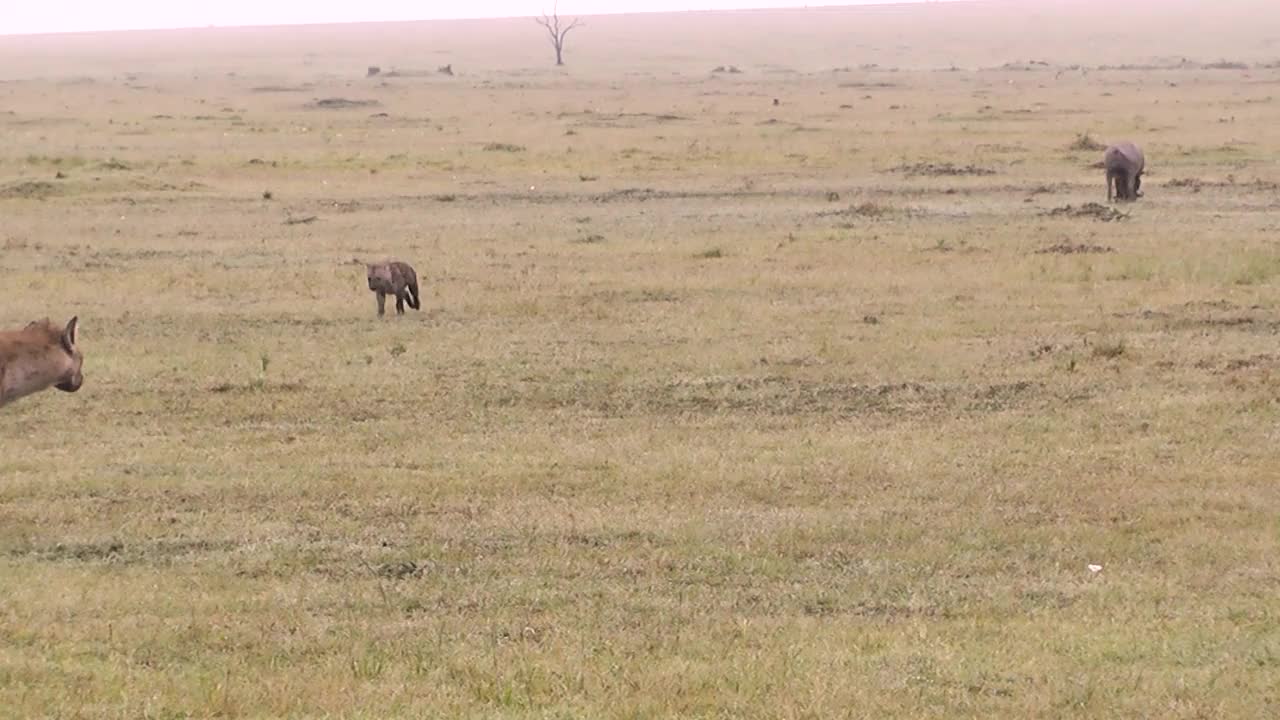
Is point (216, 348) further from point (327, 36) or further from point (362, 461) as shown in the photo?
point (327, 36)

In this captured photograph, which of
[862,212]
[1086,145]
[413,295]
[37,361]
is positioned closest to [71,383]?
[37,361]

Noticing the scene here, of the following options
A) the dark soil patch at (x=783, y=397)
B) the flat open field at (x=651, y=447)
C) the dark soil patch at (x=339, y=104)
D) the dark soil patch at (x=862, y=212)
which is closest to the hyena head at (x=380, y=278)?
the flat open field at (x=651, y=447)

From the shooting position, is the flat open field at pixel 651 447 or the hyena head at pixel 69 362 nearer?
the flat open field at pixel 651 447

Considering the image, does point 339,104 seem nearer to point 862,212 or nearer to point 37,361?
point 862,212

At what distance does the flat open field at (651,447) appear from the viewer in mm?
7152

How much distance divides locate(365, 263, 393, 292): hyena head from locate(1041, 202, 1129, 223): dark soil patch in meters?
9.82

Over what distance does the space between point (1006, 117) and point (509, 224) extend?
2272cm

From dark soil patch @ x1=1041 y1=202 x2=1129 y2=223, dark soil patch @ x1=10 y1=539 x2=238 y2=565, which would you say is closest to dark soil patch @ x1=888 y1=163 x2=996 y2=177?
dark soil patch @ x1=1041 y1=202 x2=1129 y2=223

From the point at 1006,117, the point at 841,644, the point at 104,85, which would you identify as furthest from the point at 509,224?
the point at 104,85

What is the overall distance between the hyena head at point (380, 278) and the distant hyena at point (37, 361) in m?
5.78

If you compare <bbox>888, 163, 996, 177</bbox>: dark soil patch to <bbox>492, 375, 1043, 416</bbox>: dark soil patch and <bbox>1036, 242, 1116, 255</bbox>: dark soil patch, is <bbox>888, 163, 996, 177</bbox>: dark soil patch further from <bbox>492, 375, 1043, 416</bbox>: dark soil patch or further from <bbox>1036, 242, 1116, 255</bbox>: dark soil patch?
<bbox>492, 375, 1043, 416</bbox>: dark soil patch

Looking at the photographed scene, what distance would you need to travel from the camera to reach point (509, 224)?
75.2ft

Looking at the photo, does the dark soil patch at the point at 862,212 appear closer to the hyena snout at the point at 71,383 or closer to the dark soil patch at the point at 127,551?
the hyena snout at the point at 71,383

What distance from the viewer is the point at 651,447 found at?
11430 mm
